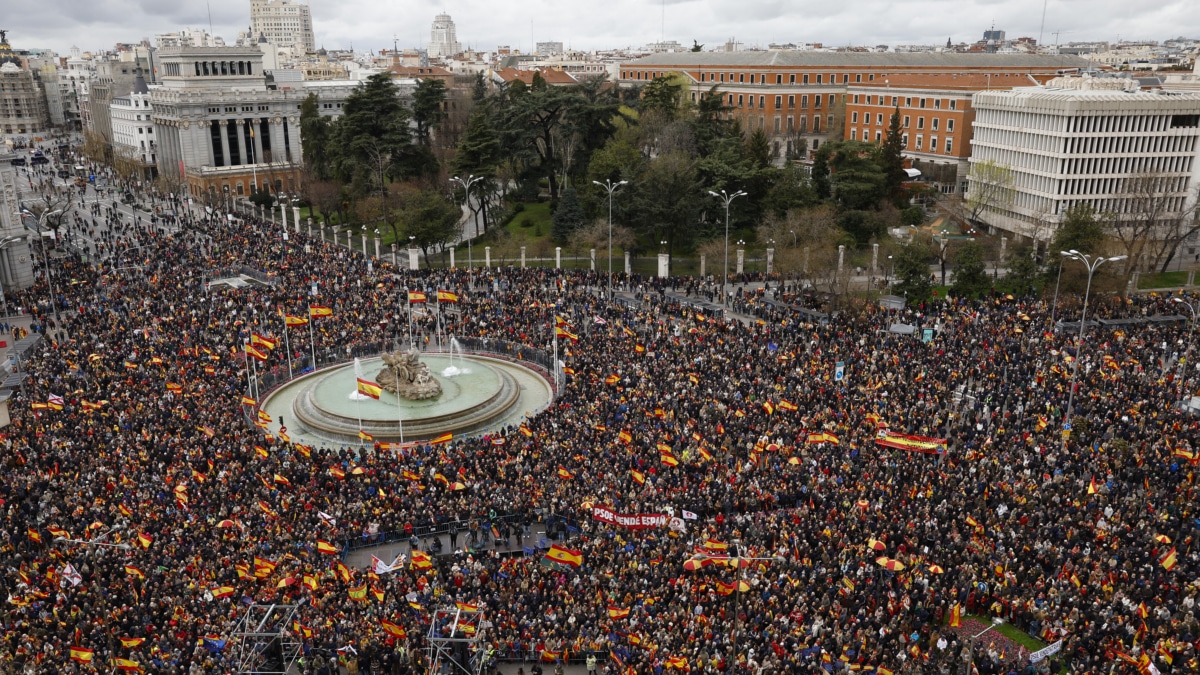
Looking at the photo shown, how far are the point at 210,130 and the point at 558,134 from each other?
47738mm

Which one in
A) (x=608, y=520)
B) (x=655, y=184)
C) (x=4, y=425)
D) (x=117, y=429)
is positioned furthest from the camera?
(x=655, y=184)

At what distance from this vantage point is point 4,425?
3259cm

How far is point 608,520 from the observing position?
2431 centimetres

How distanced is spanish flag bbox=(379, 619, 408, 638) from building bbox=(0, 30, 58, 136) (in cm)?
18585

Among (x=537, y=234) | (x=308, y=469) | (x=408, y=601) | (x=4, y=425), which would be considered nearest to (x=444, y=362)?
(x=308, y=469)

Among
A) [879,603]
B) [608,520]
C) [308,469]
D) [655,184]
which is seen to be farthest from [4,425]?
[655,184]

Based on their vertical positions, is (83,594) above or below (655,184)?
below

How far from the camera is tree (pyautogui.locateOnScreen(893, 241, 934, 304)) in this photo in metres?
47.2

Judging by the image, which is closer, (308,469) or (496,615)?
(496,615)

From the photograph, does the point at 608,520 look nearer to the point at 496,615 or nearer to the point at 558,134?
the point at 496,615

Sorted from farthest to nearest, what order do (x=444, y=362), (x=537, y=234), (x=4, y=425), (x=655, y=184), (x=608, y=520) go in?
(x=537, y=234), (x=655, y=184), (x=444, y=362), (x=4, y=425), (x=608, y=520)

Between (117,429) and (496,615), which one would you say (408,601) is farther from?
(117,429)

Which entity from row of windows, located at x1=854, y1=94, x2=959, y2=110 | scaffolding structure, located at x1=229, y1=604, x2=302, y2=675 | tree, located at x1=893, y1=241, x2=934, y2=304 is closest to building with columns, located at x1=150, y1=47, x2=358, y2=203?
row of windows, located at x1=854, y1=94, x2=959, y2=110

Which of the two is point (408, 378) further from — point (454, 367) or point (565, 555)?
point (565, 555)
